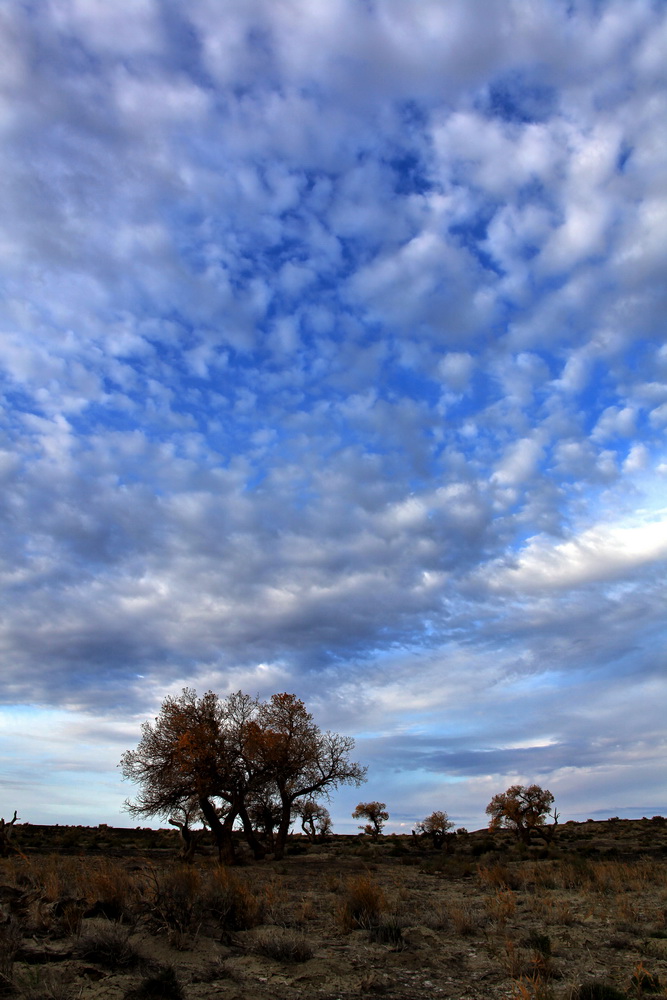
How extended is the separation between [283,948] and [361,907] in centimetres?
343

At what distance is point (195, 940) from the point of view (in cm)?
909

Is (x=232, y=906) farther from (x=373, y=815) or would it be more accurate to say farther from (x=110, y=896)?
(x=373, y=815)

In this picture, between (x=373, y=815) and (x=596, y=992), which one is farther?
(x=373, y=815)

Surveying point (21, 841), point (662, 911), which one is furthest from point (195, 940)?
point (21, 841)

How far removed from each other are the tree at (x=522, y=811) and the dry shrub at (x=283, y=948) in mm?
38439

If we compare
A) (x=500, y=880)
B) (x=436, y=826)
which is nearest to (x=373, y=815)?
(x=436, y=826)

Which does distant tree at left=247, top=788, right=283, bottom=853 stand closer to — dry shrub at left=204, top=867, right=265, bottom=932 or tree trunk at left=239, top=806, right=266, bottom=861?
tree trunk at left=239, top=806, right=266, bottom=861

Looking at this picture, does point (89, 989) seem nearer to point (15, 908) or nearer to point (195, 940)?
point (195, 940)

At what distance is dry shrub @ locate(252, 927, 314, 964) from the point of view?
8.92 m

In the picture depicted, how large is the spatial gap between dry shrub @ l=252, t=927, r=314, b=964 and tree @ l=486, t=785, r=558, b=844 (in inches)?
1513

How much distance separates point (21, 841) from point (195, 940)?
118 ft

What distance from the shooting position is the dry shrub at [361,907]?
11.3 metres

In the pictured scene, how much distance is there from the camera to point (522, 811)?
44.4m

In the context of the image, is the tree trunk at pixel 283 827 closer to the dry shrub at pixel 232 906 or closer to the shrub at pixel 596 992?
the dry shrub at pixel 232 906
